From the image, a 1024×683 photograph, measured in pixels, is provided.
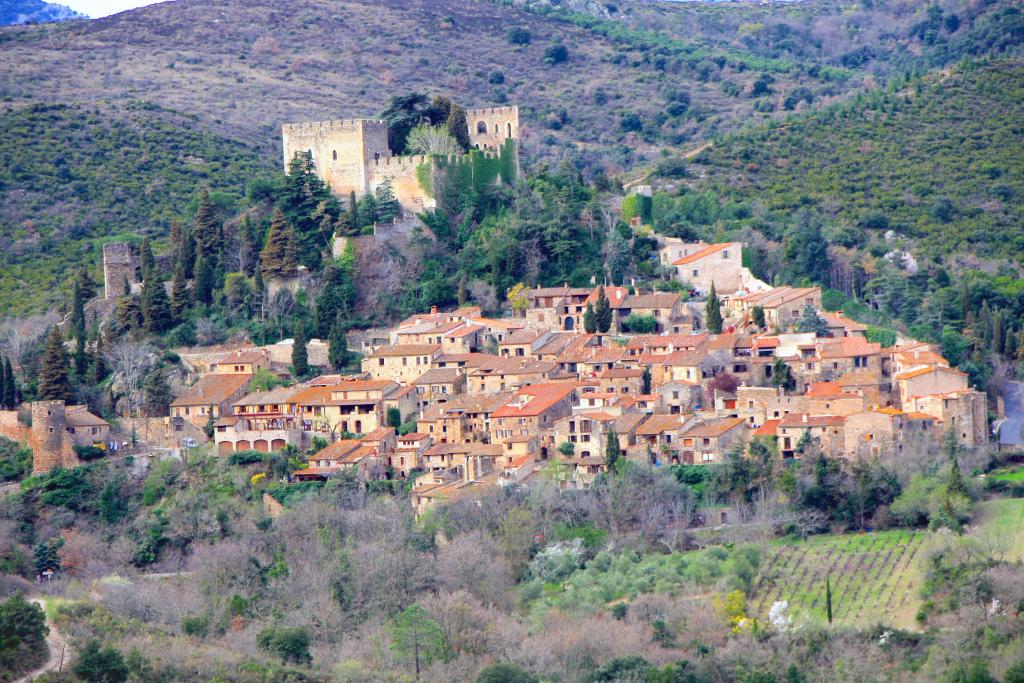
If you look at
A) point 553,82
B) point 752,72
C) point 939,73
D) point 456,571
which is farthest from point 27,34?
point 456,571

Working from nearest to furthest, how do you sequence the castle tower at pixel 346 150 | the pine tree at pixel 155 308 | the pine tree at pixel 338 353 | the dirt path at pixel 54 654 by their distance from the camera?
the dirt path at pixel 54 654 → the pine tree at pixel 338 353 → the pine tree at pixel 155 308 → the castle tower at pixel 346 150

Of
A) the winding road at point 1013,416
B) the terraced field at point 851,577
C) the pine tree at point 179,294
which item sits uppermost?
the pine tree at point 179,294

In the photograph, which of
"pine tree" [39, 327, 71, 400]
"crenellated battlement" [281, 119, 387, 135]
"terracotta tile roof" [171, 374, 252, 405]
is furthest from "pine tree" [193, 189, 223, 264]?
"pine tree" [39, 327, 71, 400]

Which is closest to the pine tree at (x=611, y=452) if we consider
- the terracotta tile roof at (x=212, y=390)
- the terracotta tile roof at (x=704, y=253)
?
the terracotta tile roof at (x=212, y=390)

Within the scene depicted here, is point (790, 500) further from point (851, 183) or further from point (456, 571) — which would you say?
point (851, 183)

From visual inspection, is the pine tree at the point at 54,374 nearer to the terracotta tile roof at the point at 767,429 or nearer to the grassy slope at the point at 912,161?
the terracotta tile roof at the point at 767,429

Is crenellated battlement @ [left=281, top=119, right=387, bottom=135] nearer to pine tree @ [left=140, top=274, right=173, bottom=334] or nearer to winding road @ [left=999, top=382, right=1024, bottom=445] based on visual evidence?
pine tree @ [left=140, top=274, right=173, bottom=334]
